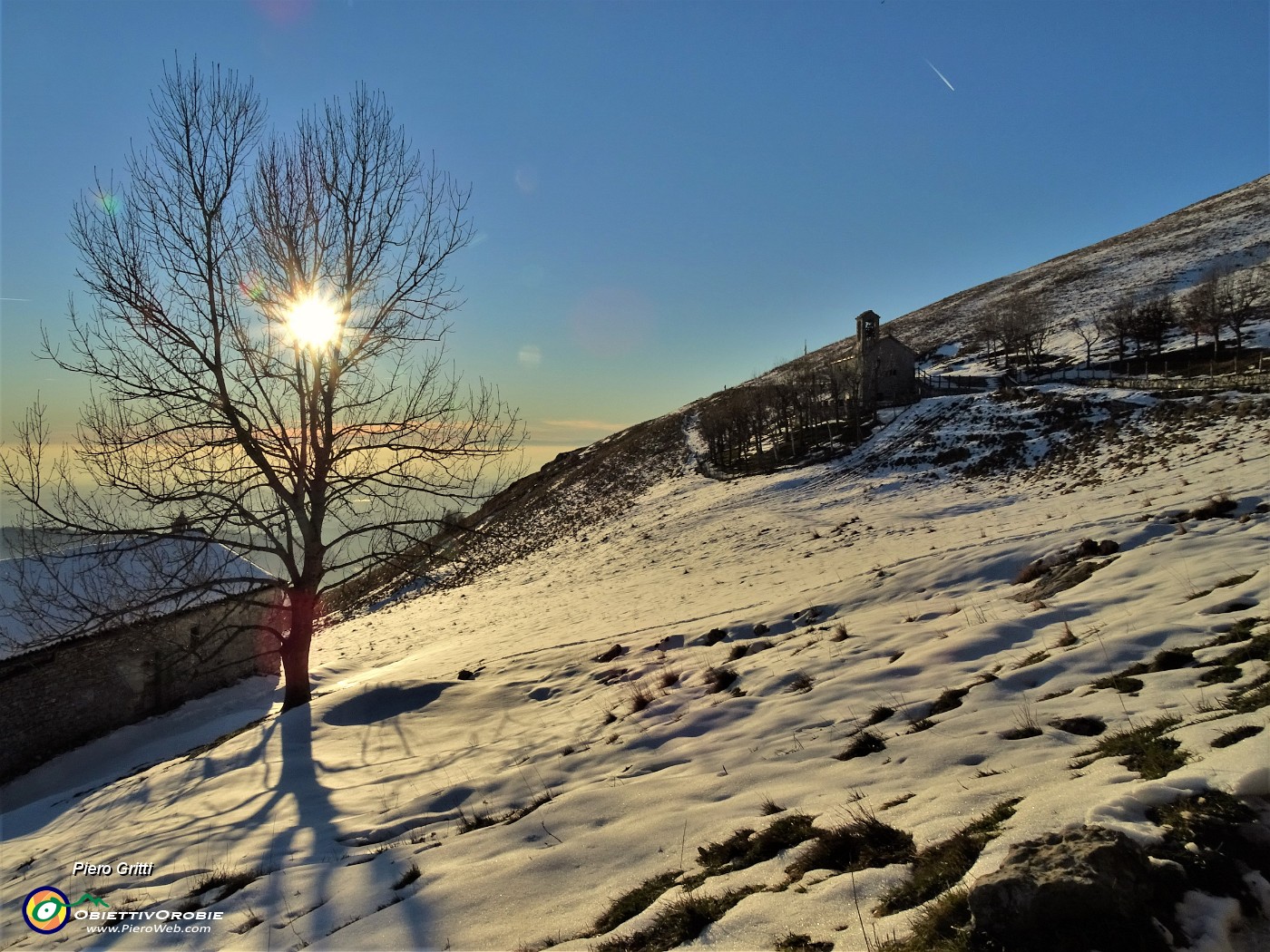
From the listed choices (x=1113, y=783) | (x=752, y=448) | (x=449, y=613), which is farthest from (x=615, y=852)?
(x=752, y=448)

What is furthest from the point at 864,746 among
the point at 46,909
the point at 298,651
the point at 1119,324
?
the point at 1119,324

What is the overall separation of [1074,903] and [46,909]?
8540 mm

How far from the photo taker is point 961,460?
27.4 metres

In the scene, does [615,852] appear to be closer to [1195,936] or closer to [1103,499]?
[1195,936]

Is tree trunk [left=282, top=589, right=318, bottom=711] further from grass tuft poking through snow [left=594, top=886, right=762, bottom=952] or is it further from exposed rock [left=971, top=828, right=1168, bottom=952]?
exposed rock [left=971, top=828, right=1168, bottom=952]

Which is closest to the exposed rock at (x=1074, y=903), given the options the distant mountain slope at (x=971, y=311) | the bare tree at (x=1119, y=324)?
the distant mountain slope at (x=971, y=311)

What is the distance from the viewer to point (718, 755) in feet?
20.0

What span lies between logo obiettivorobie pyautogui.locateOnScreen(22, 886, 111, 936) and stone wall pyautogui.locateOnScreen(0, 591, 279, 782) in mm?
6038

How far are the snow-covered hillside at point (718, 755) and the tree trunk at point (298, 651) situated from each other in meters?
1.27

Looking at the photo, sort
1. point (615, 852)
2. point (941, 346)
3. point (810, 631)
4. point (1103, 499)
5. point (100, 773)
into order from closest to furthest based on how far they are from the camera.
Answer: point (615, 852) → point (810, 631) → point (100, 773) → point (1103, 499) → point (941, 346)

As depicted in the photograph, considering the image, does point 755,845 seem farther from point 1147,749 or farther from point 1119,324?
point 1119,324

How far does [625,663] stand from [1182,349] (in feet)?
181

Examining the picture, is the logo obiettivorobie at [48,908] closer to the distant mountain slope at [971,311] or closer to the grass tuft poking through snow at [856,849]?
the grass tuft poking through snow at [856,849]

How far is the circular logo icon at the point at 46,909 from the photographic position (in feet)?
17.9
